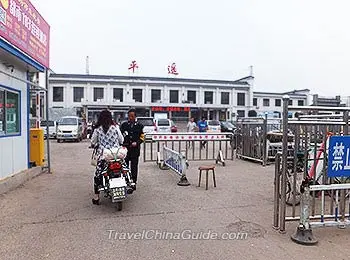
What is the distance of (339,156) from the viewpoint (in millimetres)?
4875

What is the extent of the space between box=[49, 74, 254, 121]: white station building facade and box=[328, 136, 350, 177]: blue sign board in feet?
119

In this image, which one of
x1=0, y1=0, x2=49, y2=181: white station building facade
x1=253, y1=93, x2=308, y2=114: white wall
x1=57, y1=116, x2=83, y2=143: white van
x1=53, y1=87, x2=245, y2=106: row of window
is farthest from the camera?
x1=253, y1=93, x2=308, y2=114: white wall

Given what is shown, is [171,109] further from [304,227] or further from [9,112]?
[304,227]

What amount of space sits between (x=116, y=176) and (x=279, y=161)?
9.09 feet

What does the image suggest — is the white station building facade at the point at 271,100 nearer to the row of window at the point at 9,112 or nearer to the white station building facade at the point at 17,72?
the white station building facade at the point at 17,72

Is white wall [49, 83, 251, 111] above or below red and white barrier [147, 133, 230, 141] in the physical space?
above

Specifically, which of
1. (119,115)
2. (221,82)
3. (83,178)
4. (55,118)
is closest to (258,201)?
(83,178)

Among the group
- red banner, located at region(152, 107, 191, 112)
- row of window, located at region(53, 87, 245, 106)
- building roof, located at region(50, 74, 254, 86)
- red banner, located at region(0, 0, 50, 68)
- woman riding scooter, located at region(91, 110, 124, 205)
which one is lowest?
woman riding scooter, located at region(91, 110, 124, 205)

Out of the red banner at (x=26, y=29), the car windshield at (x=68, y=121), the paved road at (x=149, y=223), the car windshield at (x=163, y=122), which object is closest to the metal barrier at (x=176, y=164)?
the paved road at (x=149, y=223)

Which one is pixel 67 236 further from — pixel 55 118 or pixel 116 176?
pixel 55 118

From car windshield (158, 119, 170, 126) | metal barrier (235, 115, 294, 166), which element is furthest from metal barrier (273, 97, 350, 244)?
car windshield (158, 119, 170, 126)

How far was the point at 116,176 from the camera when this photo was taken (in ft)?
20.0

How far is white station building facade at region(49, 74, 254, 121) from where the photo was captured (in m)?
41.8

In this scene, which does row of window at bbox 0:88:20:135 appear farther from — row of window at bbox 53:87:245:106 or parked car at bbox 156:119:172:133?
row of window at bbox 53:87:245:106
